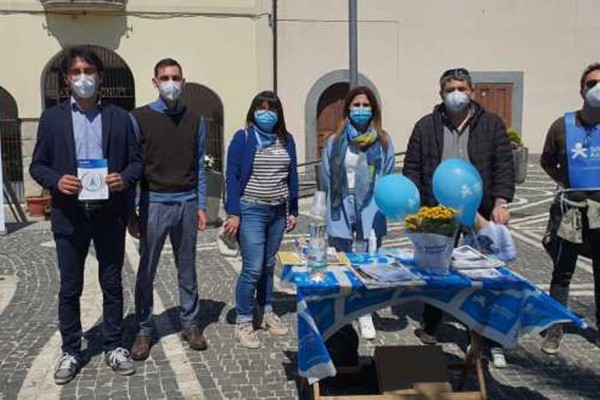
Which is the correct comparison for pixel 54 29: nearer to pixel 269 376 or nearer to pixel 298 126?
pixel 298 126

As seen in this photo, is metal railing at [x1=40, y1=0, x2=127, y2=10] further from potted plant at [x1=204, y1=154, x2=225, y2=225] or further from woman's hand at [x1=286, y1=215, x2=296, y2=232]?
woman's hand at [x1=286, y1=215, x2=296, y2=232]

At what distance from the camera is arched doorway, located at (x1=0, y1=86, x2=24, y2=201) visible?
15352mm

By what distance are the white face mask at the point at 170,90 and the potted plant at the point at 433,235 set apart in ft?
5.67

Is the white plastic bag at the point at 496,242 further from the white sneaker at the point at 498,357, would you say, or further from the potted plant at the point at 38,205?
the potted plant at the point at 38,205

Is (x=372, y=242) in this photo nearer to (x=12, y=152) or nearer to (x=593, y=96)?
(x=593, y=96)

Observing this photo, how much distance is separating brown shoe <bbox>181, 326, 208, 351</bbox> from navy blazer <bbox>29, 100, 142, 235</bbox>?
3.54 ft

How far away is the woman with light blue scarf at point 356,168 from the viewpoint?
4.67 metres

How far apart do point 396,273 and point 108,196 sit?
1.69m

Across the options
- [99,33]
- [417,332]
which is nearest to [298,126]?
[99,33]

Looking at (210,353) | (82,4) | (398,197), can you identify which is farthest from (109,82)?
(398,197)

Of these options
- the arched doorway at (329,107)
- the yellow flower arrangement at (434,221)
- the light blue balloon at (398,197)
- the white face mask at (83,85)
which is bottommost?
the yellow flower arrangement at (434,221)

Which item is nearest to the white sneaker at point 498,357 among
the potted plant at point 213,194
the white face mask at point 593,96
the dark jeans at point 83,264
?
the white face mask at point 593,96

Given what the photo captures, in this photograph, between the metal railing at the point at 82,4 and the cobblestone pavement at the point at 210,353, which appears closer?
the cobblestone pavement at the point at 210,353

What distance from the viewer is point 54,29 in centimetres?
1480
